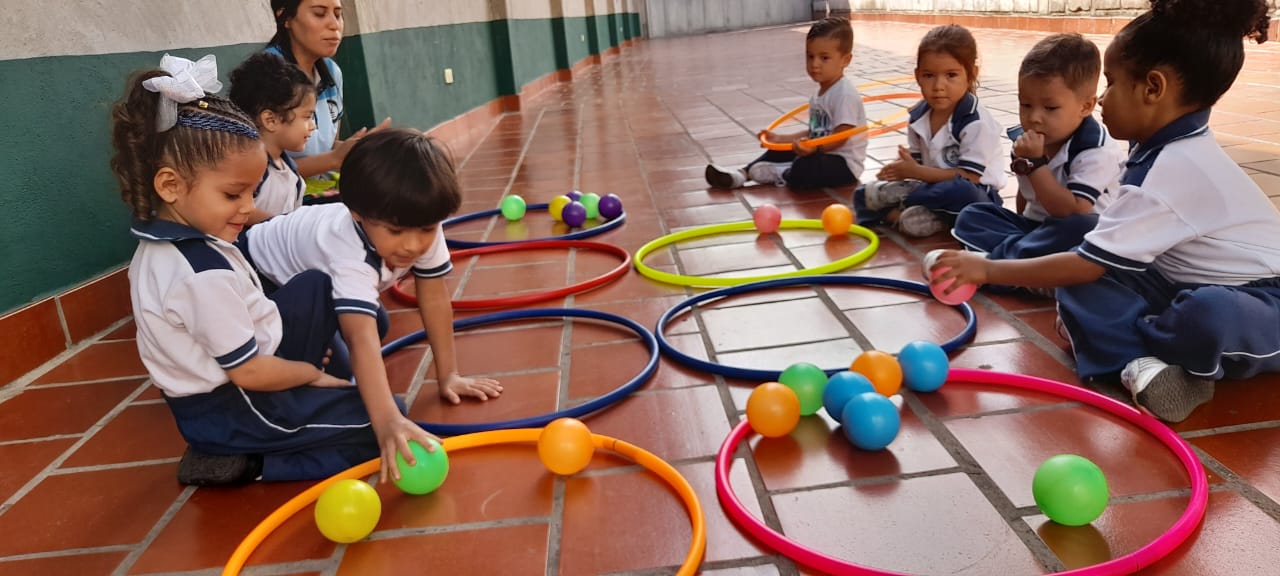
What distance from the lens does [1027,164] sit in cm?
294

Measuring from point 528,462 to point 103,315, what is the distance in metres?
2.19

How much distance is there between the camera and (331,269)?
2354 millimetres

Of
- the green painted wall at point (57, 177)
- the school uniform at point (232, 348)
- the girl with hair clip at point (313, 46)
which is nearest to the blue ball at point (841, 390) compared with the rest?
the school uniform at point (232, 348)

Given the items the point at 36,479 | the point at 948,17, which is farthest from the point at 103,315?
the point at 948,17

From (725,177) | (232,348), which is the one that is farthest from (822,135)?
Result: (232,348)

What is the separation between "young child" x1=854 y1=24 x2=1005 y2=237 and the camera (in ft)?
12.3

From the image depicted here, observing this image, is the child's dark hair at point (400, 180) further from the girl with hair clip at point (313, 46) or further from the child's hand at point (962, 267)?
the girl with hair clip at point (313, 46)

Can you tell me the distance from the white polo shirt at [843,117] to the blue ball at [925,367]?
259 cm

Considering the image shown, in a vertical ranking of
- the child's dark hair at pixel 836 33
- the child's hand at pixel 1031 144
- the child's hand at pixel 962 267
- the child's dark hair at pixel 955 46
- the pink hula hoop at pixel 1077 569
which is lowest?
the pink hula hoop at pixel 1077 569

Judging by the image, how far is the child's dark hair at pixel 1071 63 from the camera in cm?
292

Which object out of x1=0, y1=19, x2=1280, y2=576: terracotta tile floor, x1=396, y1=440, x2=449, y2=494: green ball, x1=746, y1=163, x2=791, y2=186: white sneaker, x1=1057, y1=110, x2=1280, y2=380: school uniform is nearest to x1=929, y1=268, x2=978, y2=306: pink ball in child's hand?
x1=0, y1=19, x2=1280, y2=576: terracotta tile floor

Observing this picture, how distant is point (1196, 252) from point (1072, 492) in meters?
0.92

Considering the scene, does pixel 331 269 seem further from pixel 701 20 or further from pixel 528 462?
pixel 701 20

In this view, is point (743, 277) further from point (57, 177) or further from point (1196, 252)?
point (57, 177)
